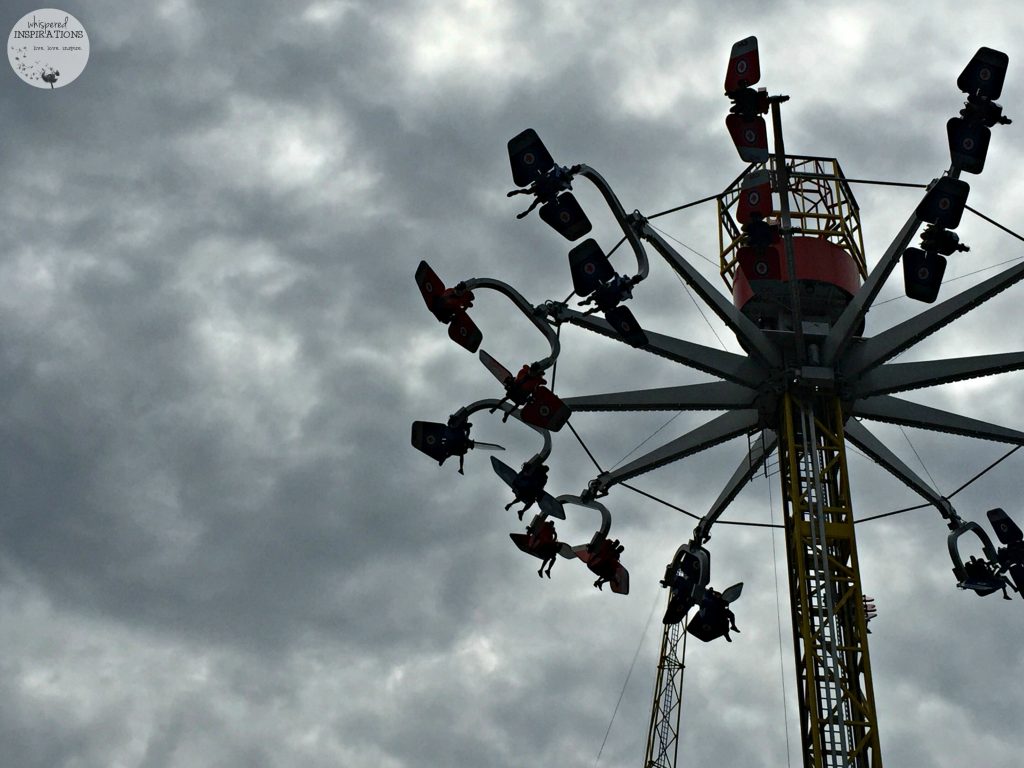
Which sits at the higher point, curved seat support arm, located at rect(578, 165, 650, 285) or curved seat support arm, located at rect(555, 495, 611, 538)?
curved seat support arm, located at rect(578, 165, 650, 285)

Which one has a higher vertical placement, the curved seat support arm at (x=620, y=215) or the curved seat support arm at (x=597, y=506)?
the curved seat support arm at (x=620, y=215)

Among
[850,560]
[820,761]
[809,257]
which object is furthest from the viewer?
[809,257]

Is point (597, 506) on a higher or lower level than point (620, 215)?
lower

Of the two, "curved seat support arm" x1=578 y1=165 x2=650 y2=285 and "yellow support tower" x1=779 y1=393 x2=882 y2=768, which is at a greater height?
"curved seat support arm" x1=578 y1=165 x2=650 y2=285

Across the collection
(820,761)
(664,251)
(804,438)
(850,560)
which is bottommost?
(820,761)

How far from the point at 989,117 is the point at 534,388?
1496 centimetres

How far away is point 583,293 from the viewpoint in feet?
137

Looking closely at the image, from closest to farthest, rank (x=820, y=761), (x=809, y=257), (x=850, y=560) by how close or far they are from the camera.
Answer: (x=820, y=761) → (x=850, y=560) → (x=809, y=257)

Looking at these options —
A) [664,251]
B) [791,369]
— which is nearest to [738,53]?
[664,251]

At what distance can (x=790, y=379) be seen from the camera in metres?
44.4

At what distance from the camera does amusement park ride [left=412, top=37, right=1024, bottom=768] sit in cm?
4247

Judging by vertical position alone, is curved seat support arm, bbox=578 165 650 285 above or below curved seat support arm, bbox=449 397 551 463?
above

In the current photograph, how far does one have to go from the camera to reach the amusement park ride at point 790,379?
42.5 meters

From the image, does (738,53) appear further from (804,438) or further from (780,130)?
(804,438)
